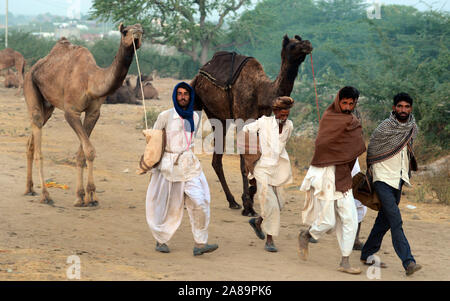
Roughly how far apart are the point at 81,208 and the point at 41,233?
1.56m

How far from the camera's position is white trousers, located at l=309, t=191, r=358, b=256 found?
5.60 meters

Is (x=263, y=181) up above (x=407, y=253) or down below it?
above

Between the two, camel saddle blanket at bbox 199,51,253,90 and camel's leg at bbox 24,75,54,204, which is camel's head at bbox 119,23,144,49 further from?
camel's leg at bbox 24,75,54,204

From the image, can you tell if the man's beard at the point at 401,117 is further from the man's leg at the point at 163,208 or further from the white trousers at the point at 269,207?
the man's leg at the point at 163,208

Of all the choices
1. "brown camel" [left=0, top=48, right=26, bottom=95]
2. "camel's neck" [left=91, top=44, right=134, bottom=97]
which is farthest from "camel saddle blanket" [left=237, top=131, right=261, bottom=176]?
"brown camel" [left=0, top=48, right=26, bottom=95]

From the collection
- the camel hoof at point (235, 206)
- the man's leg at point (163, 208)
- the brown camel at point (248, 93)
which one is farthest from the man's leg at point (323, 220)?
the camel hoof at point (235, 206)

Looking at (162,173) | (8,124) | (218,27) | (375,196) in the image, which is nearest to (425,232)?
(375,196)

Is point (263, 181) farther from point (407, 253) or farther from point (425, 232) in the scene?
point (425, 232)

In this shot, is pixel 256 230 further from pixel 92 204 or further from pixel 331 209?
pixel 92 204

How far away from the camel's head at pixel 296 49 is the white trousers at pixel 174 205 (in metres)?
2.13

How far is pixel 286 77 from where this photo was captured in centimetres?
782

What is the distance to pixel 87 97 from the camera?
27.8ft

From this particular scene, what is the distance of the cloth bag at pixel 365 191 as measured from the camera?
231 inches

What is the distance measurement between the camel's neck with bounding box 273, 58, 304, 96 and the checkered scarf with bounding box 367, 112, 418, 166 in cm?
207
